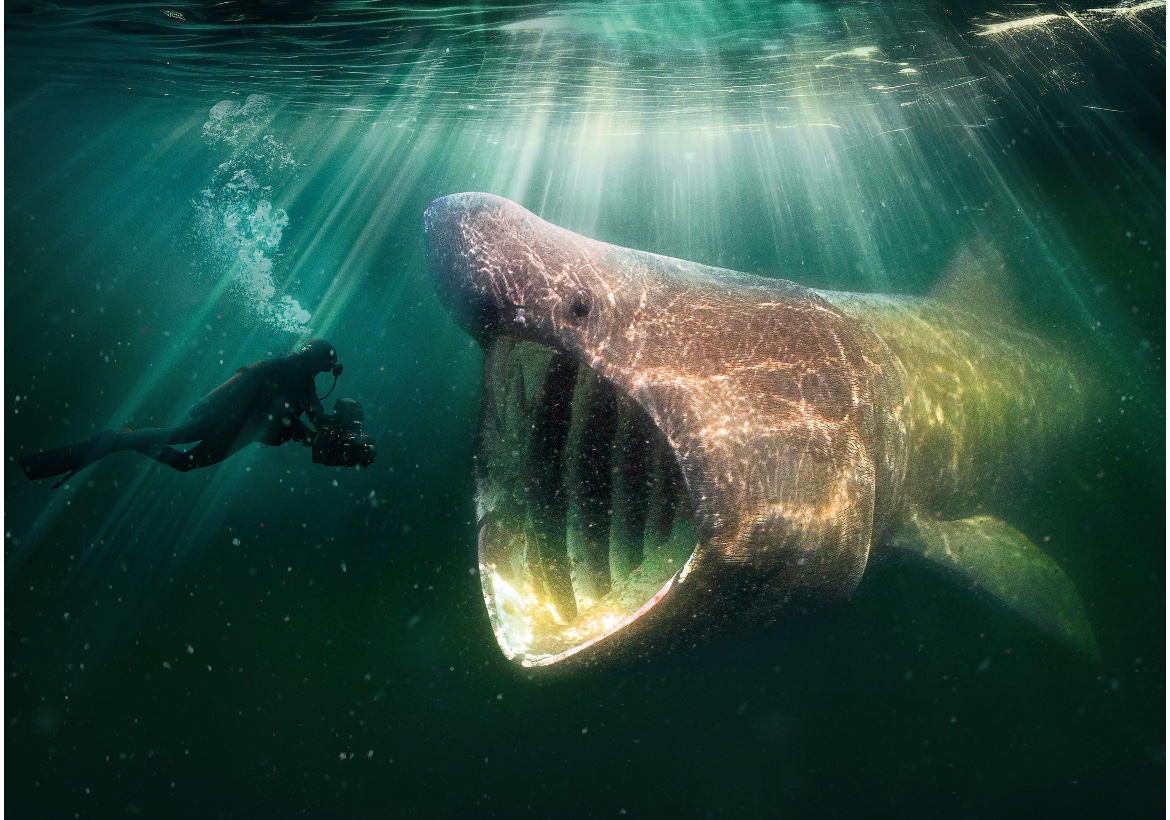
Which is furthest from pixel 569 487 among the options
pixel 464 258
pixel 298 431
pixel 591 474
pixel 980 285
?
pixel 980 285

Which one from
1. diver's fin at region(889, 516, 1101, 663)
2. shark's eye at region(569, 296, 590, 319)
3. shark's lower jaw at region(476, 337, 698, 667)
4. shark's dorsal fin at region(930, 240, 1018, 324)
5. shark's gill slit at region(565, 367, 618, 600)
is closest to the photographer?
shark's eye at region(569, 296, 590, 319)

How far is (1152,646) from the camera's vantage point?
352 inches

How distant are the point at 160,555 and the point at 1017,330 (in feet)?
95.8

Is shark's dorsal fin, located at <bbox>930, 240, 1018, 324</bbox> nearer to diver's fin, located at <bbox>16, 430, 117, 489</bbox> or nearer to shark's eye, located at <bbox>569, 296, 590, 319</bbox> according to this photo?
shark's eye, located at <bbox>569, 296, 590, 319</bbox>

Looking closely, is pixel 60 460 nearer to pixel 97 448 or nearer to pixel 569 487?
pixel 97 448

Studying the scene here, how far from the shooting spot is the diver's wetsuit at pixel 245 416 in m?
5.45

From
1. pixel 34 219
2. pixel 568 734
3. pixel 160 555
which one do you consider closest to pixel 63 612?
pixel 160 555

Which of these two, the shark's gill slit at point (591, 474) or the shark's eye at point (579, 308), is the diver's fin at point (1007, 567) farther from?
the shark's eye at point (579, 308)

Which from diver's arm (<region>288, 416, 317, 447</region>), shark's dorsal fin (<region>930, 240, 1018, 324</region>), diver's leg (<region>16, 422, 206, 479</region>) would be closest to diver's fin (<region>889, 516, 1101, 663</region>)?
shark's dorsal fin (<region>930, 240, 1018, 324</region>)

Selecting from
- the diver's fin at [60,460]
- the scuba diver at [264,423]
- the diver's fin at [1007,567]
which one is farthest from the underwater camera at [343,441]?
Answer: the diver's fin at [1007,567]

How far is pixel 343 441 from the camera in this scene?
220 inches

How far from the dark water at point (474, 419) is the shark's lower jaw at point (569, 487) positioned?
0.42 m

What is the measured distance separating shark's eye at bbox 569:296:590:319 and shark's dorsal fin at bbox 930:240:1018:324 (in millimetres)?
3451

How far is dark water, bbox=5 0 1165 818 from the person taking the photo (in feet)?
20.6
